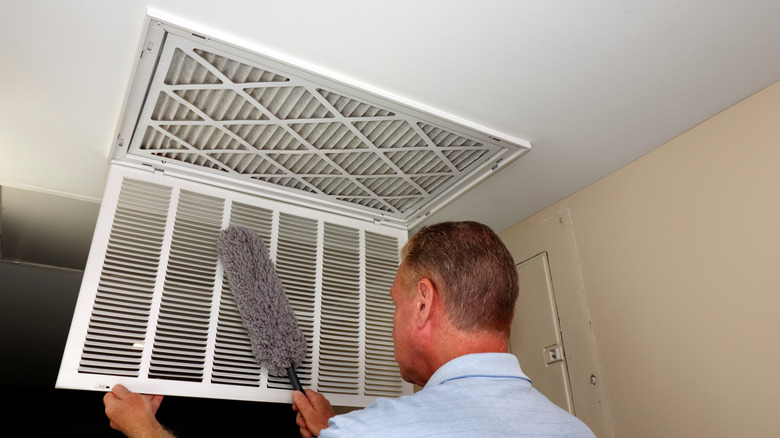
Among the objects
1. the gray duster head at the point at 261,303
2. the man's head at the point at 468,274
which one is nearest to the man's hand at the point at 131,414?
the gray duster head at the point at 261,303

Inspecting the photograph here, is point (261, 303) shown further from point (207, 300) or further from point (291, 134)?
point (291, 134)

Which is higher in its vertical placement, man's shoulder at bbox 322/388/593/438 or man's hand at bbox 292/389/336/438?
man's hand at bbox 292/389/336/438

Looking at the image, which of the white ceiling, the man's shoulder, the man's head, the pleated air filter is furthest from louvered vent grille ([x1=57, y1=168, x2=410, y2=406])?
the man's shoulder

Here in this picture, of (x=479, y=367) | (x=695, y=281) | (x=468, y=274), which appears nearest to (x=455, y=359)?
(x=479, y=367)

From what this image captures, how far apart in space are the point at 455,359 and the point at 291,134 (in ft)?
2.08

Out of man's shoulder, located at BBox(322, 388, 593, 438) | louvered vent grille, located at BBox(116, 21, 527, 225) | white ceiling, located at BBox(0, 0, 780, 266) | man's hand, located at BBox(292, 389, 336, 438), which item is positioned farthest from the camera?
man's hand, located at BBox(292, 389, 336, 438)

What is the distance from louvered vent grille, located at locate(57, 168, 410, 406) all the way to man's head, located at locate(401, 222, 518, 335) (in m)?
0.40

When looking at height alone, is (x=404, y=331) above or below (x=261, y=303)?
below

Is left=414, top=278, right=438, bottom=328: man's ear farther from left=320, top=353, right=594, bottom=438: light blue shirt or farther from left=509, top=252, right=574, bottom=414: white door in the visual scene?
left=509, top=252, right=574, bottom=414: white door

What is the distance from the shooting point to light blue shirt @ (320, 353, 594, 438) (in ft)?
2.60

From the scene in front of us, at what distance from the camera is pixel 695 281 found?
130 centimetres

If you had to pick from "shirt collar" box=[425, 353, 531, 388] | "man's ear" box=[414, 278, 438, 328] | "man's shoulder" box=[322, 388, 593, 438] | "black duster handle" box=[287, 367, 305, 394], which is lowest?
"man's shoulder" box=[322, 388, 593, 438]

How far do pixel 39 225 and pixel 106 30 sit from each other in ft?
3.41

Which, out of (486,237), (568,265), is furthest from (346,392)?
(568,265)
